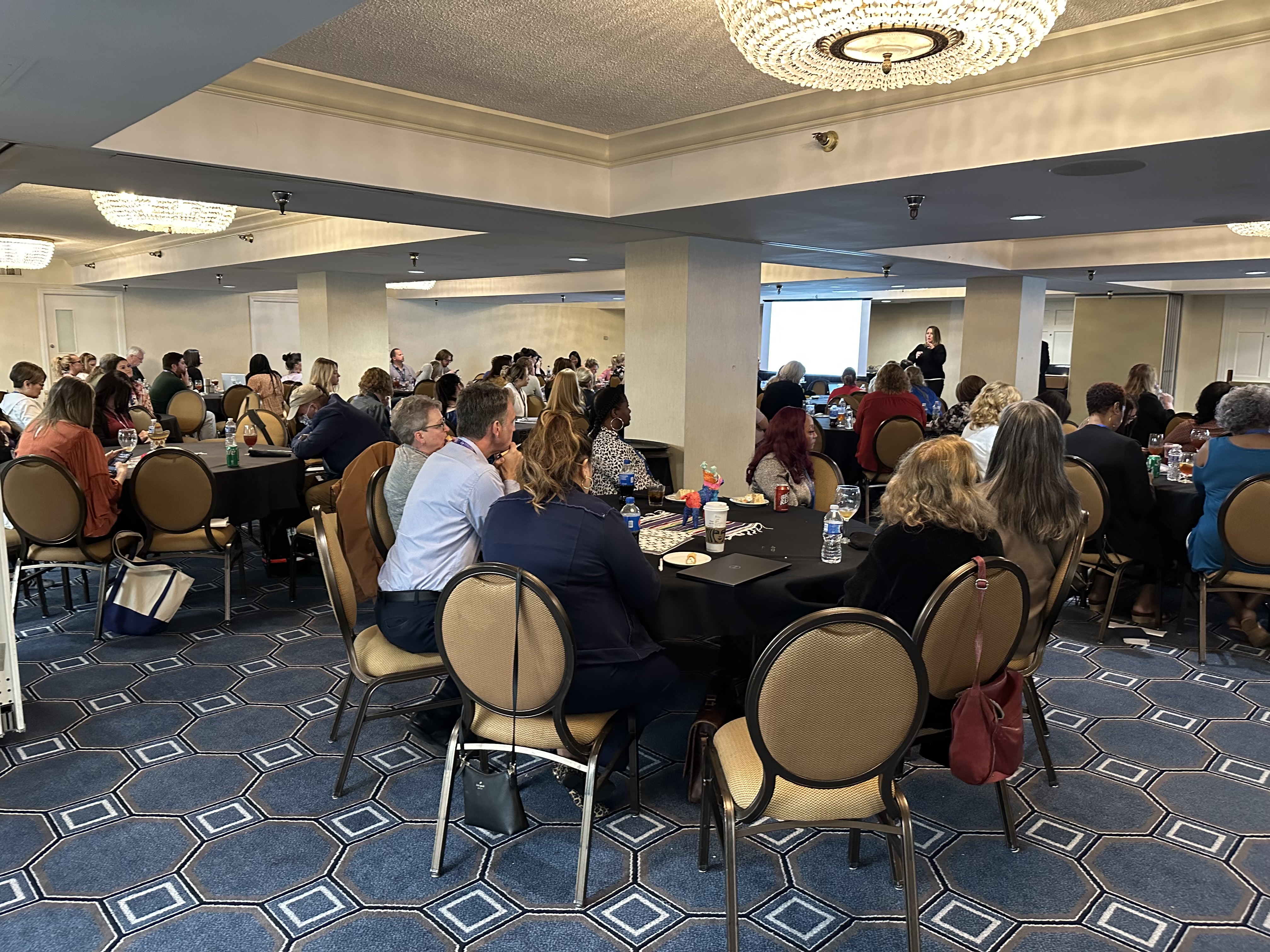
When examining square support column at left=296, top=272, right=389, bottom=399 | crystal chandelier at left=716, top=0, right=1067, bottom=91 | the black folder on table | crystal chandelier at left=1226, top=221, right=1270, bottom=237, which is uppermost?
crystal chandelier at left=1226, top=221, right=1270, bottom=237

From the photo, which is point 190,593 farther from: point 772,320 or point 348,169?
point 772,320

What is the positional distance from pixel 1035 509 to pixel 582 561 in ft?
5.34

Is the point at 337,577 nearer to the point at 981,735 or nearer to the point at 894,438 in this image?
the point at 981,735

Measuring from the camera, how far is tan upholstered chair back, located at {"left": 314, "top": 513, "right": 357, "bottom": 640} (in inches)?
→ 116

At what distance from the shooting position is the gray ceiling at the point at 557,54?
3.39 meters

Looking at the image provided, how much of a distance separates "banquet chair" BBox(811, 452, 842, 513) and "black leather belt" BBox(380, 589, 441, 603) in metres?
2.27

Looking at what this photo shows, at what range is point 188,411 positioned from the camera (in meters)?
9.18

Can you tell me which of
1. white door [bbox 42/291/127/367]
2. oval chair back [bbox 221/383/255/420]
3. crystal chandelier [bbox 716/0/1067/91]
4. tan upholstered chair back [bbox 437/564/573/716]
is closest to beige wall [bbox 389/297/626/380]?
white door [bbox 42/291/127/367]

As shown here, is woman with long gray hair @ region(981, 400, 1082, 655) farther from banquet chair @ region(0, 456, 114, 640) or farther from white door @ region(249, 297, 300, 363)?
white door @ region(249, 297, 300, 363)

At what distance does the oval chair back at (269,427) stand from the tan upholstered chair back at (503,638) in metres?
4.92

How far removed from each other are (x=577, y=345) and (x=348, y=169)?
64.3ft

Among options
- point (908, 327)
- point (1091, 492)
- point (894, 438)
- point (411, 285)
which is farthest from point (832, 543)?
point (908, 327)

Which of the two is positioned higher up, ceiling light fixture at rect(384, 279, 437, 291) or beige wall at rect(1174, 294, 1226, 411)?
ceiling light fixture at rect(384, 279, 437, 291)

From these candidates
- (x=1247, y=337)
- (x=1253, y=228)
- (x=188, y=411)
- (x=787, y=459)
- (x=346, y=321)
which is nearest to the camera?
(x=787, y=459)
